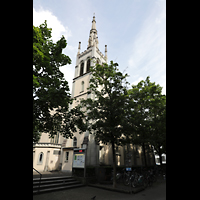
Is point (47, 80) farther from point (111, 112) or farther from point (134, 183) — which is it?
point (134, 183)

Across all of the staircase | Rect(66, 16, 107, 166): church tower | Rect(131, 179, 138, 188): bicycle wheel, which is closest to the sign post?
the staircase

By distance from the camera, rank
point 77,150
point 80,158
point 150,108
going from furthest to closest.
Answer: point 150,108
point 77,150
point 80,158

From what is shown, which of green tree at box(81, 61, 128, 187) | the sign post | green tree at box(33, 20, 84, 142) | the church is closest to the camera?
green tree at box(33, 20, 84, 142)

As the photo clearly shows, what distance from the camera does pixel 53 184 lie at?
1072 centimetres

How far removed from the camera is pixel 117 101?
1247 cm

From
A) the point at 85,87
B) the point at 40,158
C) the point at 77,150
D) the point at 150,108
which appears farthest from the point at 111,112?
the point at 40,158

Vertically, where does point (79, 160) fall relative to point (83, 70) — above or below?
below

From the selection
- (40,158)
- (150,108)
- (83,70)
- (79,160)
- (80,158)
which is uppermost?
(83,70)

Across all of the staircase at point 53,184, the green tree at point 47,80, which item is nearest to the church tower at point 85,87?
the green tree at point 47,80

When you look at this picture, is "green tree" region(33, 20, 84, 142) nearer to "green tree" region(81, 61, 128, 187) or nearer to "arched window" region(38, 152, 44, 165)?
"green tree" region(81, 61, 128, 187)

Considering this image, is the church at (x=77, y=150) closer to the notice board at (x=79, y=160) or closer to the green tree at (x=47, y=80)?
the notice board at (x=79, y=160)

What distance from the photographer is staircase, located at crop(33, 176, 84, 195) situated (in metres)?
9.54
